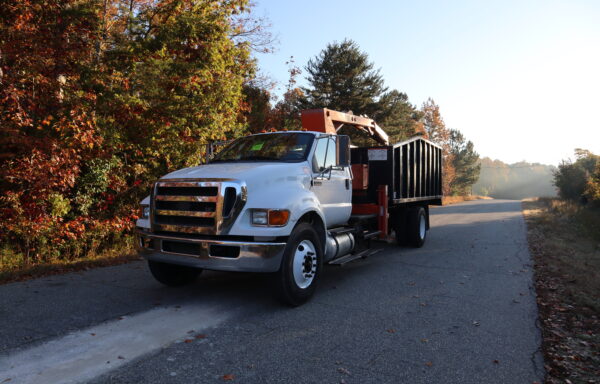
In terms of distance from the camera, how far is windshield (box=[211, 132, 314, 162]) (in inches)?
233

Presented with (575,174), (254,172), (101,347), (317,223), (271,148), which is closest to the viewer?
(101,347)

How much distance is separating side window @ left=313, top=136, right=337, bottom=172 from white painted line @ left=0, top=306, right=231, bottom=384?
255 centimetres

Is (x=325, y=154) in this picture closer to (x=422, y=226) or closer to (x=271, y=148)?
(x=271, y=148)

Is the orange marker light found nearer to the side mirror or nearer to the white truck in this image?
the white truck

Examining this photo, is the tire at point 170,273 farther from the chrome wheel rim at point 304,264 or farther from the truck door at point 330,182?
the truck door at point 330,182

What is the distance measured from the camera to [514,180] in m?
170

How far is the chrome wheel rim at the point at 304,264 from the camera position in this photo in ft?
16.8

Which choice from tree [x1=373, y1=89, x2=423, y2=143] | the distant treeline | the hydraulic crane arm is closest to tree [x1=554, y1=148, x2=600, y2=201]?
tree [x1=373, y1=89, x2=423, y2=143]

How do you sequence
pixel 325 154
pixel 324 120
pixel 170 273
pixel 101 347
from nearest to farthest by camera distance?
pixel 101 347 < pixel 170 273 < pixel 325 154 < pixel 324 120

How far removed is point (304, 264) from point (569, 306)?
3.72m

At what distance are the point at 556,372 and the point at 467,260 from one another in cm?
518

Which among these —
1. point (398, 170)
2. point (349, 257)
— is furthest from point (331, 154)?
point (398, 170)

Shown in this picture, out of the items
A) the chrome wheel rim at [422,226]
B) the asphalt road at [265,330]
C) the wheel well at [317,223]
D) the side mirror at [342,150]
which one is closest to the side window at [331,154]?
the side mirror at [342,150]

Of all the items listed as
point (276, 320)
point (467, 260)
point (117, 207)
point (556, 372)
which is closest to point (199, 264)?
point (276, 320)
